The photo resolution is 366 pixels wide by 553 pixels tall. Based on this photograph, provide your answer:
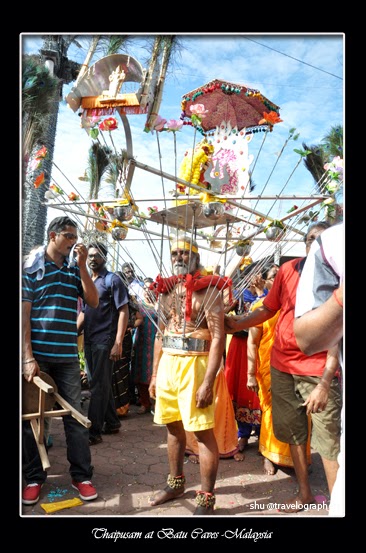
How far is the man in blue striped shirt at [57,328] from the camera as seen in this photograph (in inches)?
98.7

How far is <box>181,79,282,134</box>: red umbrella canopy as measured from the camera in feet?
10.5

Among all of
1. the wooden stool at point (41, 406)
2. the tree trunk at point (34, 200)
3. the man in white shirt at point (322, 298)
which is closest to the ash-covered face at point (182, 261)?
the tree trunk at point (34, 200)

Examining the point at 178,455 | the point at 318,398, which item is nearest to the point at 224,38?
the point at 318,398

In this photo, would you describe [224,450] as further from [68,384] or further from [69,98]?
[69,98]

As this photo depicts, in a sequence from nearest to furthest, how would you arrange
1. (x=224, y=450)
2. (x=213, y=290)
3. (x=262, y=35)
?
(x=262, y=35), (x=213, y=290), (x=224, y=450)

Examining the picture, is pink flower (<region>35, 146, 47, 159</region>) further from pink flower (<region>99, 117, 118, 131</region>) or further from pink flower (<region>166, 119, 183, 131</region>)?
pink flower (<region>166, 119, 183, 131</region>)

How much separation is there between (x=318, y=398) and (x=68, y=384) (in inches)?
60.0

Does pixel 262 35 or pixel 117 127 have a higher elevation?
pixel 262 35

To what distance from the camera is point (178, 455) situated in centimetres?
257

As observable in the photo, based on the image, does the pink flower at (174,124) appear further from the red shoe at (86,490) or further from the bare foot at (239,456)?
the bare foot at (239,456)

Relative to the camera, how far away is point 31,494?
2.46 m

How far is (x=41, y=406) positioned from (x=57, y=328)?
1.63 feet

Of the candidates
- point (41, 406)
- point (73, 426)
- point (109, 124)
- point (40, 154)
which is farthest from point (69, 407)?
point (109, 124)
